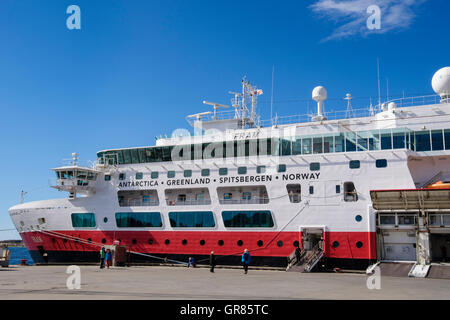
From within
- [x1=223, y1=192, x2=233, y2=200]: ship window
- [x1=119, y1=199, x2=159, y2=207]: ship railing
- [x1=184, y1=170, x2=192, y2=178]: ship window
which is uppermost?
[x1=184, y1=170, x2=192, y2=178]: ship window

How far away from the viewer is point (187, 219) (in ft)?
99.5

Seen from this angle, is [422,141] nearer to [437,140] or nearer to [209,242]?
[437,140]

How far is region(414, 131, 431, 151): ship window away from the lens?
25.8 metres

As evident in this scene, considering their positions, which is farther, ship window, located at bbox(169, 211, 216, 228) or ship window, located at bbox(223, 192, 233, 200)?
ship window, located at bbox(223, 192, 233, 200)

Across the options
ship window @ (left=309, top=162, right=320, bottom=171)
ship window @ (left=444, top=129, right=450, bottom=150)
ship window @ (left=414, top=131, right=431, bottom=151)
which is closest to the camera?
ship window @ (left=444, top=129, right=450, bottom=150)

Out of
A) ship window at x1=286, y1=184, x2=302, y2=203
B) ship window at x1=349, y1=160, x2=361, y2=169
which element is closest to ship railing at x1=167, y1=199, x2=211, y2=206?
ship window at x1=286, y1=184, x2=302, y2=203

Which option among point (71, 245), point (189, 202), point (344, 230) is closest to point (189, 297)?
point (344, 230)

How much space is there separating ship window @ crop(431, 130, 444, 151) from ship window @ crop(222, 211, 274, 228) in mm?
10812

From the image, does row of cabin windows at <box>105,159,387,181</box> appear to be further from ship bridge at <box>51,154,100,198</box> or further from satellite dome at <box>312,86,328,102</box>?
satellite dome at <box>312,86,328,102</box>

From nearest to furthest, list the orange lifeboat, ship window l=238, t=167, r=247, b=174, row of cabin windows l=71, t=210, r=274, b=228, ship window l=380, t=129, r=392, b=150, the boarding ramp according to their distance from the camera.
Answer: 1. the orange lifeboat
2. the boarding ramp
3. ship window l=380, t=129, r=392, b=150
4. row of cabin windows l=71, t=210, r=274, b=228
5. ship window l=238, t=167, r=247, b=174

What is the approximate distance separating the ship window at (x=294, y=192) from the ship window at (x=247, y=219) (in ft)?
6.02

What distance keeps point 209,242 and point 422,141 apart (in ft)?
49.3

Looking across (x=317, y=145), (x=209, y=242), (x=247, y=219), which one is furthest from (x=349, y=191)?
(x=209, y=242)

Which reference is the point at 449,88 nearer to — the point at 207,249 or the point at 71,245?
the point at 207,249
